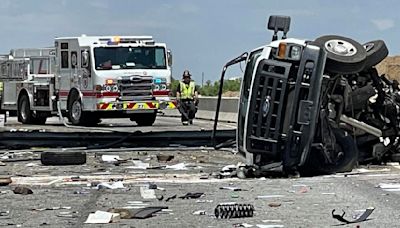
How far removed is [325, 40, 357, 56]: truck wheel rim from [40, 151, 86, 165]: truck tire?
4907 mm

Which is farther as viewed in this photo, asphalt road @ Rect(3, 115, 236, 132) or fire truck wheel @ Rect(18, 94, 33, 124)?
fire truck wheel @ Rect(18, 94, 33, 124)

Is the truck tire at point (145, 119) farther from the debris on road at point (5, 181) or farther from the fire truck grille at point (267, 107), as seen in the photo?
the fire truck grille at point (267, 107)

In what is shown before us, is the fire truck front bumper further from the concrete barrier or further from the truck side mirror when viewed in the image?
the truck side mirror

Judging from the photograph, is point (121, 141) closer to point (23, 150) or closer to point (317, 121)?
point (23, 150)

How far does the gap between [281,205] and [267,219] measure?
3.28 ft

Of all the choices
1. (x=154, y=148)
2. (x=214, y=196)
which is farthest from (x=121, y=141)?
(x=214, y=196)

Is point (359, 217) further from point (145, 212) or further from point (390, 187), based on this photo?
point (390, 187)

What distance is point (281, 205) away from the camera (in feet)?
33.6

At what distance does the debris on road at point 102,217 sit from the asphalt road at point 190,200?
0.09m

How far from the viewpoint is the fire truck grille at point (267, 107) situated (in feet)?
40.8

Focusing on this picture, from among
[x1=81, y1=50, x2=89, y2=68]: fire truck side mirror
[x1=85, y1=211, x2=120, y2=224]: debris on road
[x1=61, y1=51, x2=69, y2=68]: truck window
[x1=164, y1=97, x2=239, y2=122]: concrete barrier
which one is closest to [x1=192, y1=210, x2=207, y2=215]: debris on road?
[x1=85, y1=211, x2=120, y2=224]: debris on road

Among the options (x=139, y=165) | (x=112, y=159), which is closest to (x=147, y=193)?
(x=139, y=165)

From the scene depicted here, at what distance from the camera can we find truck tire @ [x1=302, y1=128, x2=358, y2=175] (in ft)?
42.5

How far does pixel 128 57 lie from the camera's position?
94.6 feet
